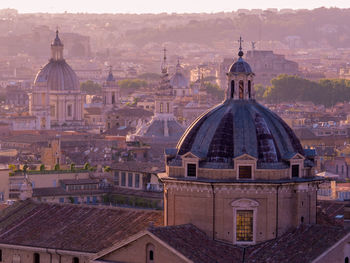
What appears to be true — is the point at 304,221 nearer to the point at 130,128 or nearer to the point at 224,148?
the point at 224,148

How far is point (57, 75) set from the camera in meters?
156

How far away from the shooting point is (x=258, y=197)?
36.6m

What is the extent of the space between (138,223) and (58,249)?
6.34 ft

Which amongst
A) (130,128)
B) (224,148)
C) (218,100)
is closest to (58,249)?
(224,148)

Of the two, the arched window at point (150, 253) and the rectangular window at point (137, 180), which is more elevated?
the arched window at point (150, 253)

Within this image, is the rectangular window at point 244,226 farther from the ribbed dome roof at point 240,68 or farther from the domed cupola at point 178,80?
the domed cupola at point 178,80

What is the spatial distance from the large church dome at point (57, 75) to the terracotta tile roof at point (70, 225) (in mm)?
111853

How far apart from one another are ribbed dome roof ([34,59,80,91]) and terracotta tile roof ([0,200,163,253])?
11284 centimetres

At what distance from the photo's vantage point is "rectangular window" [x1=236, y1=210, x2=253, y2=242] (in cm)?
3681

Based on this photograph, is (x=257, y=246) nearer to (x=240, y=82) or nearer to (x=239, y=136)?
(x=239, y=136)

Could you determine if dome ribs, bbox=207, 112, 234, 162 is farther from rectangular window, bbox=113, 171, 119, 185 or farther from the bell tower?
rectangular window, bbox=113, 171, 119, 185

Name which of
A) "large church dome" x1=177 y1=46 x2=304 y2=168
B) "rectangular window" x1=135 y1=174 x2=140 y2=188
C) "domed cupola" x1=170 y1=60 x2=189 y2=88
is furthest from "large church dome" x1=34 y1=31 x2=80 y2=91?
"large church dome" x1=177 y1=46 x2=304 y2=168

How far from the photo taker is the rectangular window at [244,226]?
36812mm

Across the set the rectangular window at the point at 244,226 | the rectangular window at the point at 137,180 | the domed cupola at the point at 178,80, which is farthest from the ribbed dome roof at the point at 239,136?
the domed cupola at the point at 178,80
